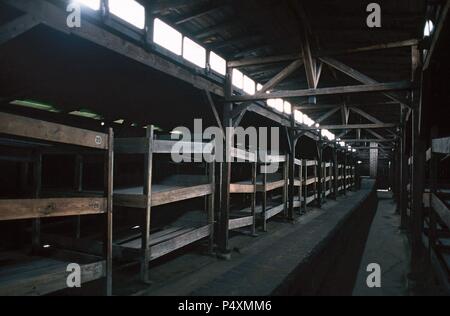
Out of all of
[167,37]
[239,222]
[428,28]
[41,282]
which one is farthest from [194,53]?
[41,282]

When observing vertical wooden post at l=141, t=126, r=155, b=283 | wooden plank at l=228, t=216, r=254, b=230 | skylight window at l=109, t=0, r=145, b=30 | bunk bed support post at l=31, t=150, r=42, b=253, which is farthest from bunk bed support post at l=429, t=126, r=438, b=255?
bunk bed support post at l=31, t=150, r=42, b=253

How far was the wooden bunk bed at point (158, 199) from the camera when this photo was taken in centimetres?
488

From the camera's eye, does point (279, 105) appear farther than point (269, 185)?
Yes

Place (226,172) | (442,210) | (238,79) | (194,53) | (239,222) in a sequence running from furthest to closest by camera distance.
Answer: (238,79)
(239,222)
(194,53)
(226,172)
(442,210)

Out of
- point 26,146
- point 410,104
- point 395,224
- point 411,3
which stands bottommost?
point 395,224

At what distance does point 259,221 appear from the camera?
10.4 meters

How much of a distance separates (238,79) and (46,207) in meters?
7.34

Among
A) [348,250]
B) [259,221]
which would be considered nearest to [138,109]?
[259,221]

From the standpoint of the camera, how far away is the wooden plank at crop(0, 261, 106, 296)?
3.22 meters

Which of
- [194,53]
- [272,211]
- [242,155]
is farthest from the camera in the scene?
[272,211]

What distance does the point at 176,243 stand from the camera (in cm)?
562

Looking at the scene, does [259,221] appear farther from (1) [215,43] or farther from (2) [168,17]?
(2) [168,17]

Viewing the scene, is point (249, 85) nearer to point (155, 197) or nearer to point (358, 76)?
point (358, 76)
